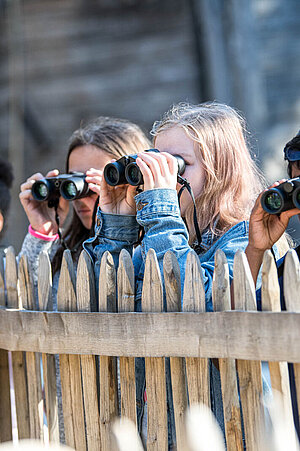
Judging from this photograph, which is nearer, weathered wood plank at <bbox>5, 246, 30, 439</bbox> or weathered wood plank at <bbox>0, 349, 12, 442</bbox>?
weathered wood plank at <bbox>5, 246, 30, 439</bbox>

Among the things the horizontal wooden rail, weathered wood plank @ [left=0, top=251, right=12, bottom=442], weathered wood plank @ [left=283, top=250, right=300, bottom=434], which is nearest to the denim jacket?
the horizontal wooden rail

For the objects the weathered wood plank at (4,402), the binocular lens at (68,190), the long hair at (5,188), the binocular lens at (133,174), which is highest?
the long hair at (5,188)

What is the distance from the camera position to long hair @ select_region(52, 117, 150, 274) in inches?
117

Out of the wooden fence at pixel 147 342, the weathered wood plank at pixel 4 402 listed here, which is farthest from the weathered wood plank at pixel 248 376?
the weathered wood plank at pixel 4 402

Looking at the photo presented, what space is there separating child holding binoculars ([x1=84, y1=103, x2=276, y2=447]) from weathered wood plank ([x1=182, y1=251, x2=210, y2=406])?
6 cm

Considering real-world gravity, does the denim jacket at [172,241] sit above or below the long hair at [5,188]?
below

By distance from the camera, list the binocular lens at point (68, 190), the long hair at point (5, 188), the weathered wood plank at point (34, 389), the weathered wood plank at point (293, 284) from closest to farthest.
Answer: the weathered wood plank at point (293, 284) → the weathered wood plank at point (34, 389) → the binocular lens at point (68, 190) → the long hair at point (5, 188)

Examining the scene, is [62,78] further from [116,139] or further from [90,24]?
[116,139]

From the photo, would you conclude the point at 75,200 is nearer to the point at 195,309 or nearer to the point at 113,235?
the point at 113,235

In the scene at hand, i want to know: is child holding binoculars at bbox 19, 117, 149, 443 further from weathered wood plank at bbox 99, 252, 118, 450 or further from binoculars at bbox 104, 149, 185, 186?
weathered wood plank at bbox 99, 252, 118, 450

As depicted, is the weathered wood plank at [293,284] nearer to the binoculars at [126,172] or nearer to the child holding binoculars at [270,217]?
the child holding binoculars at [270,217]

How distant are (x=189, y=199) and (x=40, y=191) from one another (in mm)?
964

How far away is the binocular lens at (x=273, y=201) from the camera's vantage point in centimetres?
181

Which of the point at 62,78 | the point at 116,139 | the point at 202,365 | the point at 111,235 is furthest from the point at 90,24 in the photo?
the point at 202,365
